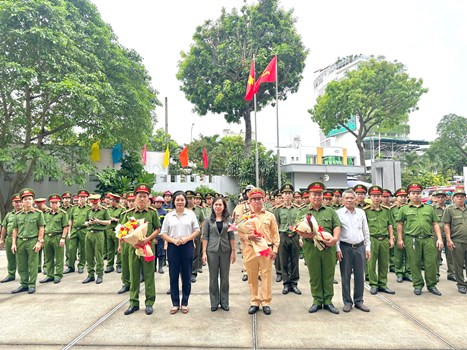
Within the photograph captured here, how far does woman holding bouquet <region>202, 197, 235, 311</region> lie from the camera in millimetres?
4652

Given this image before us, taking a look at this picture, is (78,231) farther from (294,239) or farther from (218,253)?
(294,239)

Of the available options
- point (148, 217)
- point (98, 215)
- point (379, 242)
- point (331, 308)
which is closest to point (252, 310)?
point (331, 308)

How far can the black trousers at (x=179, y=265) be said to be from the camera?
4.59m

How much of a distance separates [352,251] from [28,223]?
5.59 metres

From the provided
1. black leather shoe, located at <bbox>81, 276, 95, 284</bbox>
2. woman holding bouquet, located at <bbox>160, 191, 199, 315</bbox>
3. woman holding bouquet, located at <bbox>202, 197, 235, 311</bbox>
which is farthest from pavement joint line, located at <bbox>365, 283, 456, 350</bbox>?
black leather shoe, located at <bbox>81, 276, 95, 284</bbox>

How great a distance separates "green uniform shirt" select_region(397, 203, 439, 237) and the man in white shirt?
1331 mm

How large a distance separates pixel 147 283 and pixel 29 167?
12.3 metres

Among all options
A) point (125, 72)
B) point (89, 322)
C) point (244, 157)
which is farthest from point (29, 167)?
point (244, 157)

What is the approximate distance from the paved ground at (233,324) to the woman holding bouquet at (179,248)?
286mm

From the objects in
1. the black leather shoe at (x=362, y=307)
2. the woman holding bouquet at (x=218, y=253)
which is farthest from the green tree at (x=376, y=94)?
the woman holding bouquet at (x=218, y=253)

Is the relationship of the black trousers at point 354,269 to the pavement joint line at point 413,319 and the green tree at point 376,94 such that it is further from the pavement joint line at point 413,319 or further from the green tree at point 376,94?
the green tree at point 376,94

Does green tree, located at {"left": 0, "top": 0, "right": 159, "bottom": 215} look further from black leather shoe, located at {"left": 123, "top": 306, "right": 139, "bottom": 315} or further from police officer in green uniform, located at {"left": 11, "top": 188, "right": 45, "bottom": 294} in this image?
black leather shoe, located at {"left": 123, "top": 306, "right": 139, "bottom": 315}

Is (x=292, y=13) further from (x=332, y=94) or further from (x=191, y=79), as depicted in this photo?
(x=191, y=79)

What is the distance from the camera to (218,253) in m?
4.65
